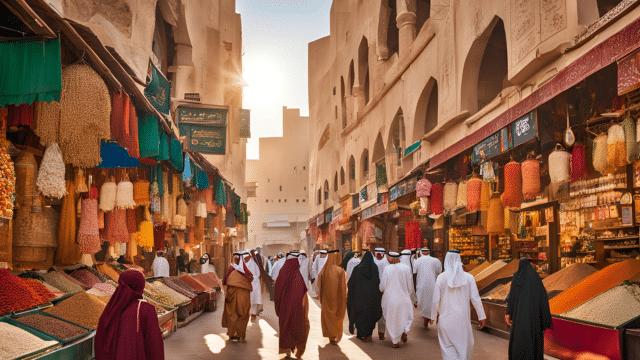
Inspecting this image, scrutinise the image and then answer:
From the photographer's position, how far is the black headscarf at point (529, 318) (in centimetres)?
595

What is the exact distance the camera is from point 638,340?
5.38 m

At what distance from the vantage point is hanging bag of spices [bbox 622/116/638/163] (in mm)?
5945

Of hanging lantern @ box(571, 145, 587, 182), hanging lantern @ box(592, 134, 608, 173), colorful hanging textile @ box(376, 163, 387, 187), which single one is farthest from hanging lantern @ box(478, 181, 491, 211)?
colorful hanging textile @ box(376, 163, 387, 187)

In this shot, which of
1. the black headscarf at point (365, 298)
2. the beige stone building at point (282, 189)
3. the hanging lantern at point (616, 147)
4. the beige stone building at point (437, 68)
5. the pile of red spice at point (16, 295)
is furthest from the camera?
the beige stone building at point (282, 189)

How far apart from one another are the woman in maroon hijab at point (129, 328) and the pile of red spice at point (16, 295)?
4.85ft

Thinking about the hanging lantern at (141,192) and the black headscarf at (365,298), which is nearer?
the hanging lantern at (141,192)

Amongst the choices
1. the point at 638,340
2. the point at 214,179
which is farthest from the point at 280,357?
the point at 214,179

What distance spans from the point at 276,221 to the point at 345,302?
43644mm

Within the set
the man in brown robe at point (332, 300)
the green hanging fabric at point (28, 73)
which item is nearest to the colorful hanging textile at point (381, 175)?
the man in brown robe at point (332, 300)

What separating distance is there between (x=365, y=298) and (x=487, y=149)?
313cm

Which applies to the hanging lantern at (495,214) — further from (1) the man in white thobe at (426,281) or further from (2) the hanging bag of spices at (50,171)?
(2) the hanging bag of spices at (50,171)

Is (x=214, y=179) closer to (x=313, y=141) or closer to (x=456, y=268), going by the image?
(x=456, y=268)

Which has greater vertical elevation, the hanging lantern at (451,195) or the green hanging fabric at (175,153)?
the green hanging fabric at (175,153)

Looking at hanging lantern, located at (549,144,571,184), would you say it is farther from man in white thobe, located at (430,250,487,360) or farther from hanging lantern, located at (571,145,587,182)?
man in white thobe, located at (430,250,487,360)
